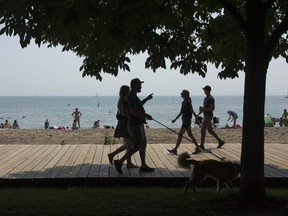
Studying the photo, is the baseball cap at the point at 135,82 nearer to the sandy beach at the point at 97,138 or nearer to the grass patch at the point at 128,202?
the grass patch at the point at 128,202

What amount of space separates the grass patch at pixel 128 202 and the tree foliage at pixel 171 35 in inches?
19.9

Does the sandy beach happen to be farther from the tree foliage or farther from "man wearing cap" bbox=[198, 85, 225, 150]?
the tree foliage

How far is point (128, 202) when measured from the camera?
6.73 meters

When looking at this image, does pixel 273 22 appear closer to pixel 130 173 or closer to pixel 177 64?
pixel 177 64

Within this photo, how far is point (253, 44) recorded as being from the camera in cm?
668

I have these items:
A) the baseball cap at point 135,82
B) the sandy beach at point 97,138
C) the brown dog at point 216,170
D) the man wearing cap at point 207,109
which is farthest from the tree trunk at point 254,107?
the sandy beach at point 97,138

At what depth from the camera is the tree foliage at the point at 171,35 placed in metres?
5.59

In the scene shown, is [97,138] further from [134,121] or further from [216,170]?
[216,170]

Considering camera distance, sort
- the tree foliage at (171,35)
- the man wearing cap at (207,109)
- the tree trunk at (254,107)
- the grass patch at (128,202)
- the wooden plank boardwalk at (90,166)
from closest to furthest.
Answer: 1. the tree foliage at (171,35)
2. the grass patch at (128,202)
3. the tree trunk at (254,107)
4. the wooden plank boardwalk at (90,166)
5. the man wearing cap at (207,109)

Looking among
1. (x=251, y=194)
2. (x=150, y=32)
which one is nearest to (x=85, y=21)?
(x=150, y=32)

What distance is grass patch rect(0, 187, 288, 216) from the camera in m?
6.18

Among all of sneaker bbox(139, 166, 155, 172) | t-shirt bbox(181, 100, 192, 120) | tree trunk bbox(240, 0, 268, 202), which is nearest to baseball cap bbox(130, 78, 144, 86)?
sneaker bbox(139, 166, 155, 172)

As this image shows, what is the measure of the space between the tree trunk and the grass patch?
0.31 meters

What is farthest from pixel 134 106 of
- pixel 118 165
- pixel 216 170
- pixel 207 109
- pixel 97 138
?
pixel 97 138
